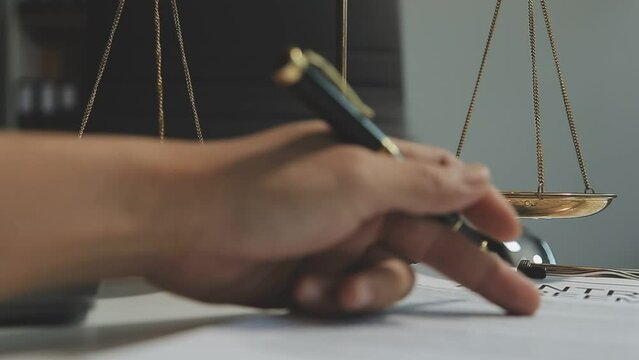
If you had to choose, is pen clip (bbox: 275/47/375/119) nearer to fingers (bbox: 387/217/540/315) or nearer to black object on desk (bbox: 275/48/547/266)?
black object on desk (bbox: 275/48/547/266)

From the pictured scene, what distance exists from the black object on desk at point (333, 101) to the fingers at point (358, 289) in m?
0.05

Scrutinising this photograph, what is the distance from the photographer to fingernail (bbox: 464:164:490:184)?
1.54ft

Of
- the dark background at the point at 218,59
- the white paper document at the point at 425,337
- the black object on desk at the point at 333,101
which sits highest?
the dark background at the point at 218,59

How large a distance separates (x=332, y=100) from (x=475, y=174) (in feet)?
0.37

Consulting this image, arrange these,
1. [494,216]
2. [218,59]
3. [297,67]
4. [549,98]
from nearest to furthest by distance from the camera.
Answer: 1. [297,67]
2. [494,216]
3. [218,59]
4. [549,98]

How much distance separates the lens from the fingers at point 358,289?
1.57ft

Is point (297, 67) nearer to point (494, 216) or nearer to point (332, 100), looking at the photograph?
point (332, 100)

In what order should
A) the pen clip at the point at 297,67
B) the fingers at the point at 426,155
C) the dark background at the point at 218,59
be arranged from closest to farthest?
the pen clip at the point at 297,67, the fingers at the point at 426,155, the dark background at the point at 218,59

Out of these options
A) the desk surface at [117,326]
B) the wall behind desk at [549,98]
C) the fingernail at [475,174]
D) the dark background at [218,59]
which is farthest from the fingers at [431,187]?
the wall behind desk at [549,98]

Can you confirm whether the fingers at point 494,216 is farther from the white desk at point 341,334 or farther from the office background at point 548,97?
the office background at point 548,97

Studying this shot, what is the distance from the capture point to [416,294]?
636mm

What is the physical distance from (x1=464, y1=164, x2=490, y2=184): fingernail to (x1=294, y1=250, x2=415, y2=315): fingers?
3.1 inches

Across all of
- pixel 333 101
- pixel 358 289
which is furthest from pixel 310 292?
pixel 333 101

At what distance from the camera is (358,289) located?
48cm
